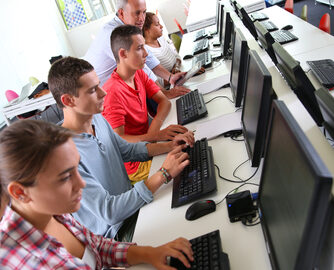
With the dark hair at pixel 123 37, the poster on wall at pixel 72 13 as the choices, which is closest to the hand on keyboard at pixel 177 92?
the dark hair at pixel 123 37

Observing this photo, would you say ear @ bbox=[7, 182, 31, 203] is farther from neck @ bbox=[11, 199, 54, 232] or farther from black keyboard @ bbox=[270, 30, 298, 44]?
black keyboard @ bbox=[270, 30, 298, 44]

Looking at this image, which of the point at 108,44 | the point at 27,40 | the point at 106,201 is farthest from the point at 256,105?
the point at 27,40

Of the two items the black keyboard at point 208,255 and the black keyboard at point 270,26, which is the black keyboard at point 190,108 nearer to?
the black keyboard at point 208,255

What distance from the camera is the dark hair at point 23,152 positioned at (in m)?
0.85

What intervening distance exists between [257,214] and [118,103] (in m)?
1.29

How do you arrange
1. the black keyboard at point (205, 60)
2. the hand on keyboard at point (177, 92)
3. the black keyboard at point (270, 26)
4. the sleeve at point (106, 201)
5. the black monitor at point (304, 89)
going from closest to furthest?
the black monitor at point (304, 89) → the sleeve at point (106, 201) → the hand on keyboard at point (177, 92) → the black keyboard at point (205, 60) → the black keyboard at point (270, 26)

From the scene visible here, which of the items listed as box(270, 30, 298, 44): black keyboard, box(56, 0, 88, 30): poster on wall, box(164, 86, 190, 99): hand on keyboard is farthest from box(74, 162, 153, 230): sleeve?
box(56, 0, 88, 30): poster on wall

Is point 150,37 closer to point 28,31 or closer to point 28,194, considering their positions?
point 28,194

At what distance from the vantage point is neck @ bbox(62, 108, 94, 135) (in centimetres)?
151

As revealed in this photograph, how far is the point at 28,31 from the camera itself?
691cm

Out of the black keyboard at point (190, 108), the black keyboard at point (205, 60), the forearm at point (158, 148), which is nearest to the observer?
the forearm at point (158, 148)

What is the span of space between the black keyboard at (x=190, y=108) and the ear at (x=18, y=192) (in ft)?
4.05

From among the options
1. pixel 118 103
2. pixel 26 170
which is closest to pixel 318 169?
pixel 26 170

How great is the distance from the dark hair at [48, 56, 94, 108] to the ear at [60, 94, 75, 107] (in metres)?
0.02
